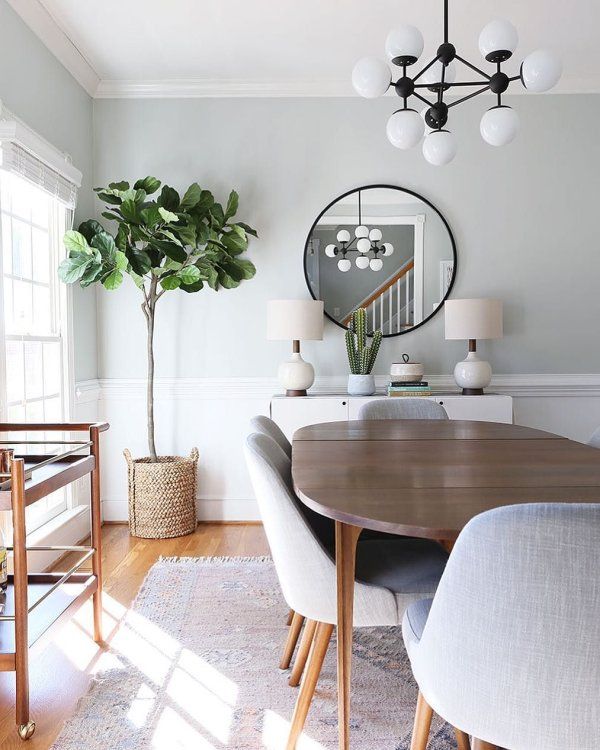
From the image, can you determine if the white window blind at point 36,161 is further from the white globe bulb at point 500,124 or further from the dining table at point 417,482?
the white globe bulb at point 500,124

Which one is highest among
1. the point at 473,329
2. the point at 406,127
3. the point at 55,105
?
the point at 55,105

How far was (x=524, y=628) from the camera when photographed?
982 mm

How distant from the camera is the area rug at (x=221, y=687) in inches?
69.3

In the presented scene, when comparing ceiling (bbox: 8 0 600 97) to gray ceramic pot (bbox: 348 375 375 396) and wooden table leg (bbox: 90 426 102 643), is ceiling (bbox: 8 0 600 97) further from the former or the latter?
wooden table leg (bbox: 90 426 102 643)

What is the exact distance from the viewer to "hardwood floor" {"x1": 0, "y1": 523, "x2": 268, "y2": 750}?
6.16ft

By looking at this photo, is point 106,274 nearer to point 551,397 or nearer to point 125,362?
point 125,362

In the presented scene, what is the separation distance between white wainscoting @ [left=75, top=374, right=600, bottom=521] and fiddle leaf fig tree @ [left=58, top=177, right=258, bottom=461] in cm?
34

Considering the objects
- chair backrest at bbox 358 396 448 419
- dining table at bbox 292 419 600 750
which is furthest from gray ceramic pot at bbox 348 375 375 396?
dining table at bbox 292 419 600 750

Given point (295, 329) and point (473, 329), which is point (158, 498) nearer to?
point (295, 329)

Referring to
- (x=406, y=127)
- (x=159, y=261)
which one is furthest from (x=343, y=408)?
(x=406, y=127)

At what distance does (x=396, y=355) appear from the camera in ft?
13.0

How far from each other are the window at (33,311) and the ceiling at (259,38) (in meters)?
0.81

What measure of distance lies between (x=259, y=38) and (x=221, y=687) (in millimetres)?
2993

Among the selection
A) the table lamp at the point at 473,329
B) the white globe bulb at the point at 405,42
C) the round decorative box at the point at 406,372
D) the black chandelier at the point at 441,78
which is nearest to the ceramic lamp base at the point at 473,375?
the table lamp at the point at 473,329
